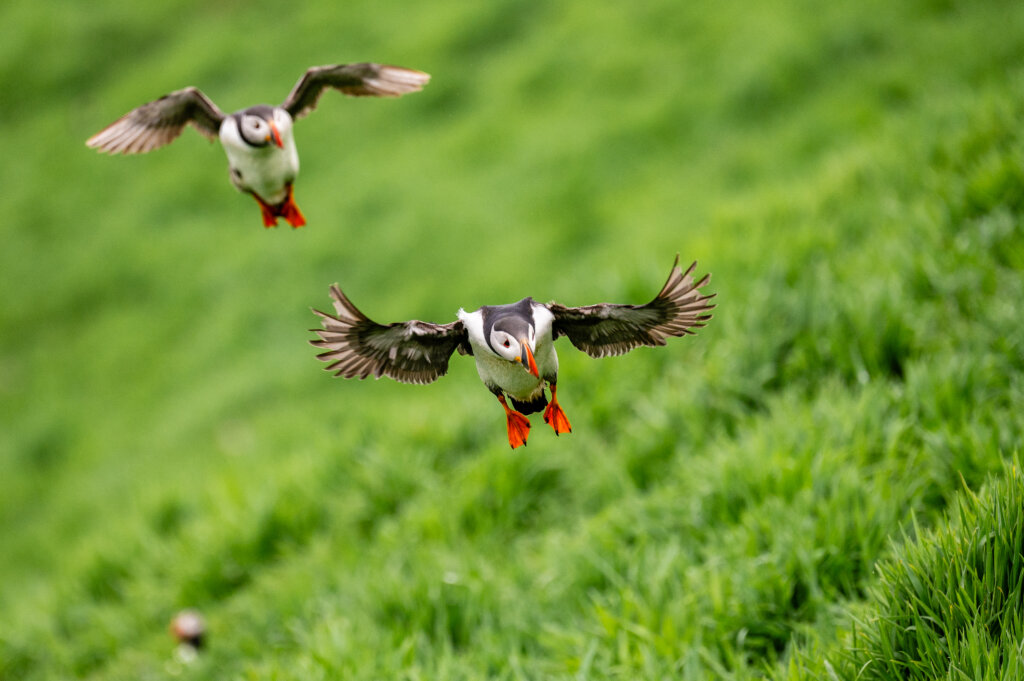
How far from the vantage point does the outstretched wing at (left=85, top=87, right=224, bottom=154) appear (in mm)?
1455

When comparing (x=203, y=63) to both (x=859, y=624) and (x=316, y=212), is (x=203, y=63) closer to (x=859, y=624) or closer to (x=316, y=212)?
(x=316, y=212)

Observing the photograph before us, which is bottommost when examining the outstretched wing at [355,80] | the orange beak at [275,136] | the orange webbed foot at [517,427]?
the orange webbed foot at [517,427]

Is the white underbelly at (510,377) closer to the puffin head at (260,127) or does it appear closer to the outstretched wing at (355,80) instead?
the puffin head at (260,127)

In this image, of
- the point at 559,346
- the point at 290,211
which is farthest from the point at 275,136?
the point at 559,346

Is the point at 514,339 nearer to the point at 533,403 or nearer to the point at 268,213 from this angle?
the point at 533,403

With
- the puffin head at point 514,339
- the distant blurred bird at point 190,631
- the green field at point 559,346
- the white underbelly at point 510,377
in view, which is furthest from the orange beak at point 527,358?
the distant blurred bird at point 190,631

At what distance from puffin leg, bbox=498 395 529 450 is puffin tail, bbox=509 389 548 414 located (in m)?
0.02

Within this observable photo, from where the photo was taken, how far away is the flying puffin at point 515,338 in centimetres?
120

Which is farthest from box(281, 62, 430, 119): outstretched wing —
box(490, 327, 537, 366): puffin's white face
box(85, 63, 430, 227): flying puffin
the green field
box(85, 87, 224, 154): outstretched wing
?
the green field

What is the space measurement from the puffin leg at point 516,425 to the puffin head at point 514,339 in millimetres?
148

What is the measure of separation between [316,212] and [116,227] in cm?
314

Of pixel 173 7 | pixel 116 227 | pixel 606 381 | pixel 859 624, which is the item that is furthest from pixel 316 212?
pixel 859 624

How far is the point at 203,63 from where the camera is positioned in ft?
30.3

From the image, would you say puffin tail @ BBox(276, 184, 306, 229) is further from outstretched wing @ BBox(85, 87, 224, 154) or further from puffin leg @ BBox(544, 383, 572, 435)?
puffin leg @ BBox(544, 383, 572, 435)
